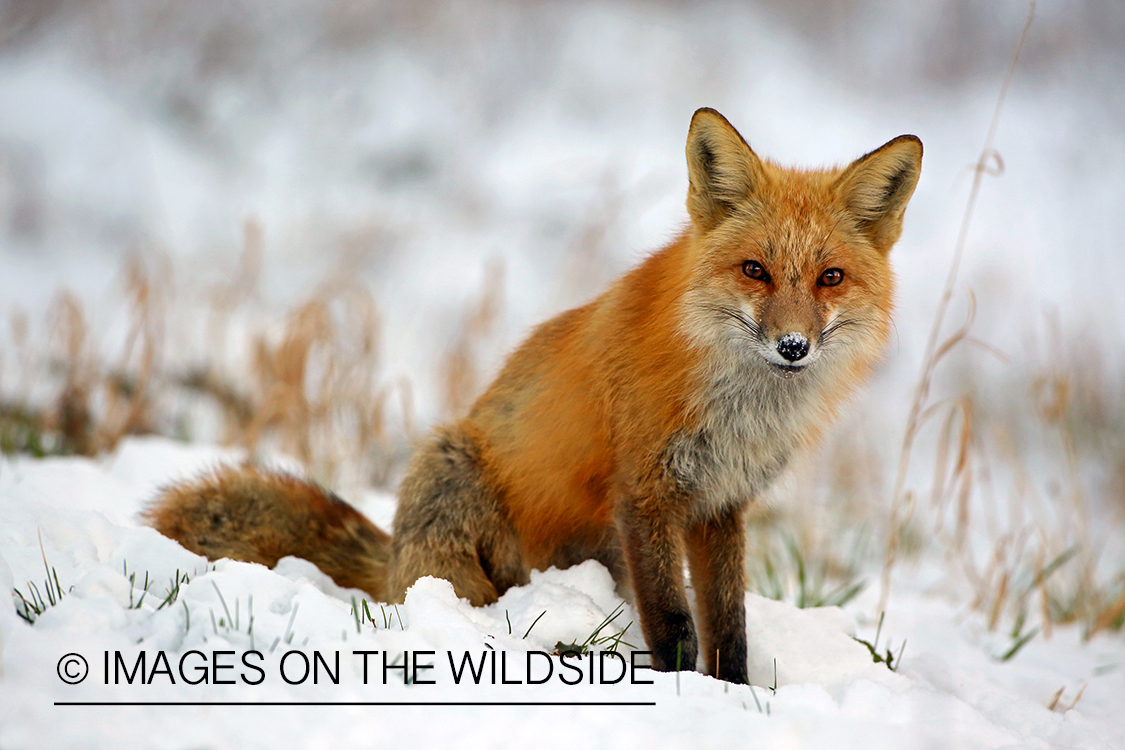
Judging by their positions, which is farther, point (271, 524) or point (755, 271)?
point (271, 524)

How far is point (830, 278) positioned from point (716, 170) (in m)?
0.53

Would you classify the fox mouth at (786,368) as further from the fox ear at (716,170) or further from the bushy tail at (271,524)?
the bushy tail at (271,524)

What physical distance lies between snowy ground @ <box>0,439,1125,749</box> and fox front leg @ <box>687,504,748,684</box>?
185 mm

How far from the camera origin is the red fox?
2.36 metres

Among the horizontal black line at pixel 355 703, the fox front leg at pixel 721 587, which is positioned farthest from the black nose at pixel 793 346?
the horizontal black line at pixel 355 703

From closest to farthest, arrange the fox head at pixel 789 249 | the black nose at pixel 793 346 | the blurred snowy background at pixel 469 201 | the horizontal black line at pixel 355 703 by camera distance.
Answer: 1. the horizontal black line at pixel 355 703
2. the black nose at pixel 793 346
3. the fox head at pixel 789 249
4. the blurred snowy background at pixel 469 201

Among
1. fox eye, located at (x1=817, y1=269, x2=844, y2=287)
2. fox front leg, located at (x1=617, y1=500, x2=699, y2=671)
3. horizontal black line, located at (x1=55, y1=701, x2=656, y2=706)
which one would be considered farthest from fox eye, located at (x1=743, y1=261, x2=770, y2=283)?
horizontal black line, located at (x1=55, y1=701, x2=656, y2=706)

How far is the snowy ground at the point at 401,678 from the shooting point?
1.51m

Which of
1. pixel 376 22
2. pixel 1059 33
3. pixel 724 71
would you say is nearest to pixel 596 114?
pixel 724 71

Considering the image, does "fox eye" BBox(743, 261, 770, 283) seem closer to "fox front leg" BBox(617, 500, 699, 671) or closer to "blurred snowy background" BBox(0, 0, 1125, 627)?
"fox front leg" BBox(617, 500, 699, 671)

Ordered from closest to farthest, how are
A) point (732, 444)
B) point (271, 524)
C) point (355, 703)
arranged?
point (355, 703), point (732, 444), point (271, 524)

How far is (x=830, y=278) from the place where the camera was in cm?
238

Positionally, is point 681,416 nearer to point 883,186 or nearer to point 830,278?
point 830,278

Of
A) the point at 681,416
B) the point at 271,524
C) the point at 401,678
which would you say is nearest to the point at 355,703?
the point at 401,678
